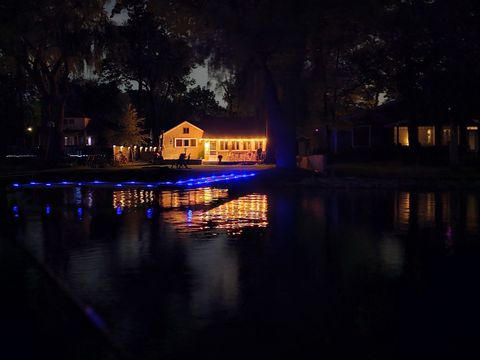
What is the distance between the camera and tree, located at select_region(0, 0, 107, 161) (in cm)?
4969

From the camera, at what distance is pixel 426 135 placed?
5938cm

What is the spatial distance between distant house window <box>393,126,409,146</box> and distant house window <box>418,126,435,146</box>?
1.17m

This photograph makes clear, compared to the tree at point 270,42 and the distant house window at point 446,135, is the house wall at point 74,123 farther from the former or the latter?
the tree at point 270,42

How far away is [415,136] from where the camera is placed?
5156cm

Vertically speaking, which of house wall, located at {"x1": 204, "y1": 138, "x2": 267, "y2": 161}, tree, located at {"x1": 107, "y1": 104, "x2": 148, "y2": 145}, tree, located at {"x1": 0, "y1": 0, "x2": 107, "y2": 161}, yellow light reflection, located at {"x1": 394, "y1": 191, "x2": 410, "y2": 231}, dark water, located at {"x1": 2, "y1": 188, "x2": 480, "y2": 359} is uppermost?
tree, located at {"x1": 0, "y1": 0, "x2": 107, "y2": 161}

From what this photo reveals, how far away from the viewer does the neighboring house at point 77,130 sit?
91125 millimetres

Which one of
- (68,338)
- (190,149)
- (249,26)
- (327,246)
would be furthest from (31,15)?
(68,338)

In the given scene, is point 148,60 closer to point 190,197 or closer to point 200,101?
point 200,101

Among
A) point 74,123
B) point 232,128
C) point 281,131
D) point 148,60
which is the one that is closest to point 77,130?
point 74,123

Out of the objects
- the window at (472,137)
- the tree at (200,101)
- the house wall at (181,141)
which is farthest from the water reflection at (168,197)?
the tree at (200,101)

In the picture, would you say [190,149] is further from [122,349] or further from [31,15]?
[122,349]

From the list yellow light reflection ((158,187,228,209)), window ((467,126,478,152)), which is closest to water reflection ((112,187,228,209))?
yellow light reflection ((158,187,228,209))

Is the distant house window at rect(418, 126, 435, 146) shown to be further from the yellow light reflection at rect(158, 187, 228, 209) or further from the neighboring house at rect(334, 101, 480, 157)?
the yellow light reflection at rect(158, 187, 228, 209)

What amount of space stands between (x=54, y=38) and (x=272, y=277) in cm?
4688
